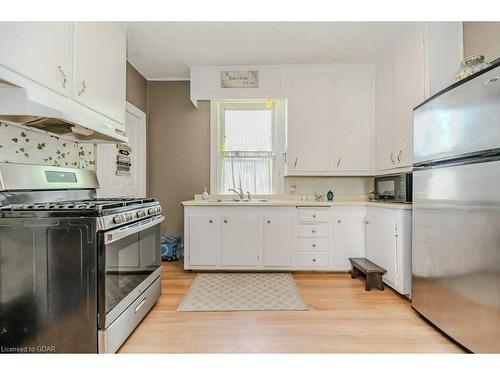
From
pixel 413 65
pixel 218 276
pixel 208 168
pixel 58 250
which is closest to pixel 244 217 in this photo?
pixel 218 276

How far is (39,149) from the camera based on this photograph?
1.87 m

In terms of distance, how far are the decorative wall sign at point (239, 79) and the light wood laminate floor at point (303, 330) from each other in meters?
2.43

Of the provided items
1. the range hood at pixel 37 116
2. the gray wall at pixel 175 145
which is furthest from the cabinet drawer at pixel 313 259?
the range hood at pixel 37 116

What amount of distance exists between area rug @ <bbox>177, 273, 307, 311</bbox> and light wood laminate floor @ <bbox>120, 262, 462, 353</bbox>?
9cm

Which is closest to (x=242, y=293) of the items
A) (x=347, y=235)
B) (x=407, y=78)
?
(x=347, y=235)

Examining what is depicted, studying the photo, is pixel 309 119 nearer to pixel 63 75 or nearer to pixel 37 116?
pixel 63 75

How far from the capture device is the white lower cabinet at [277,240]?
2.97 metres

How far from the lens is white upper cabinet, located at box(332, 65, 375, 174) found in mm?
3188

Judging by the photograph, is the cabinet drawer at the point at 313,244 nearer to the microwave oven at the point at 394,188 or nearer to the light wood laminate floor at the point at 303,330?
the light wood laminate floor at the point at 303,330

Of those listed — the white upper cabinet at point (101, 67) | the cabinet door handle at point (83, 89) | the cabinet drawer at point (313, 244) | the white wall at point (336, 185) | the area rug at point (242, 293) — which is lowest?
the area rug at point (242, 293)

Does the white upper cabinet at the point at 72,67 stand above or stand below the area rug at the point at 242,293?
above

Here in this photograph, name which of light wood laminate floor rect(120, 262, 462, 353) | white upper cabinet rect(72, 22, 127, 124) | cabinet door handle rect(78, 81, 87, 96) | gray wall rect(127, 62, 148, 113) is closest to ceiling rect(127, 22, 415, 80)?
gray wall rect(127, 62, 148, 113)

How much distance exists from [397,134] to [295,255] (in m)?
1.67

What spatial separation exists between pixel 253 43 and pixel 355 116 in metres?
1.49
